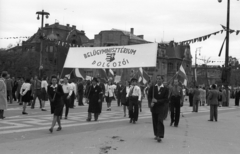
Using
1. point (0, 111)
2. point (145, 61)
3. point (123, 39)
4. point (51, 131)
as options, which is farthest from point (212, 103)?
point (123, 39)

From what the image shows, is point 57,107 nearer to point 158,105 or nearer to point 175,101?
point 158,105

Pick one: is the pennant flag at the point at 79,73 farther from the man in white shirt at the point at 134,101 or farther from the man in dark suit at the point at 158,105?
the man in dark suit at the point at 158,105

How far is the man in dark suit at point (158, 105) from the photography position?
8.54 metres

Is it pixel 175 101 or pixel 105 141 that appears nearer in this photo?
pixel 105 141

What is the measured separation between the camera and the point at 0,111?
12586 mm

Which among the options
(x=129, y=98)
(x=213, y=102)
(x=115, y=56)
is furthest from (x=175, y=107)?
(x=115, y=56)

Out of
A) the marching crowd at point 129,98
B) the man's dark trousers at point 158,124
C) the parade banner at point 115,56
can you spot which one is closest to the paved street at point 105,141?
the man's dark trousers at point 158,124

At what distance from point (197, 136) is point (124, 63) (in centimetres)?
664

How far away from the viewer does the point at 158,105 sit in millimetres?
8719

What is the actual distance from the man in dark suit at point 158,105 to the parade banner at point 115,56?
5.48 meters

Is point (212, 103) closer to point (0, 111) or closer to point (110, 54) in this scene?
point (110, 54)

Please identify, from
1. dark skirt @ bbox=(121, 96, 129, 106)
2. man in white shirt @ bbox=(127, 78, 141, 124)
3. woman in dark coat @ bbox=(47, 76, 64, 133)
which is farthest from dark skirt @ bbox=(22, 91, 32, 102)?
woman in dark coat @ bbox=(47, 76, 64, 133)

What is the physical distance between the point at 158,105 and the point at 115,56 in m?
7.49

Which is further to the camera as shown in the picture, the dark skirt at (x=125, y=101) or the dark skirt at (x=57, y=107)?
the dark skirt at (x=125, y=101)
